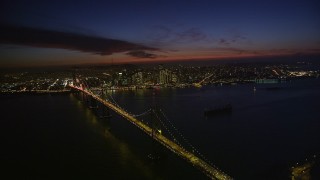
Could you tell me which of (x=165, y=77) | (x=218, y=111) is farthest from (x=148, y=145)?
(x=165, y=77)

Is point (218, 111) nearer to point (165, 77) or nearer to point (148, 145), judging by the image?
point (148, 145)

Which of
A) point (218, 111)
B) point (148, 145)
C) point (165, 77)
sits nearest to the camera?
point (148, 145)

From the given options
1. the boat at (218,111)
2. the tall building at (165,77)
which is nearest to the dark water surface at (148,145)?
the boat at (218,111)

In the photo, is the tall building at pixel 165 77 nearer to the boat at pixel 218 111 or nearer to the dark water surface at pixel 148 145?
the boat at pixel 218 111

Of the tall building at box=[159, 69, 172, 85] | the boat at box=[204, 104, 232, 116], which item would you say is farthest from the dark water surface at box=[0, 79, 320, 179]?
the tall building at box=[159, 69, 172, 85]

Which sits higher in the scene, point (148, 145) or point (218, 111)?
point (148, 145)

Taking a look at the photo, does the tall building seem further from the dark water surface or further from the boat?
the dark water surface

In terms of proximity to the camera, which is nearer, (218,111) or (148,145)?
(148,145)

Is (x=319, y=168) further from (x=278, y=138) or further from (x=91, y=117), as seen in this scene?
(x=91, y=117)
